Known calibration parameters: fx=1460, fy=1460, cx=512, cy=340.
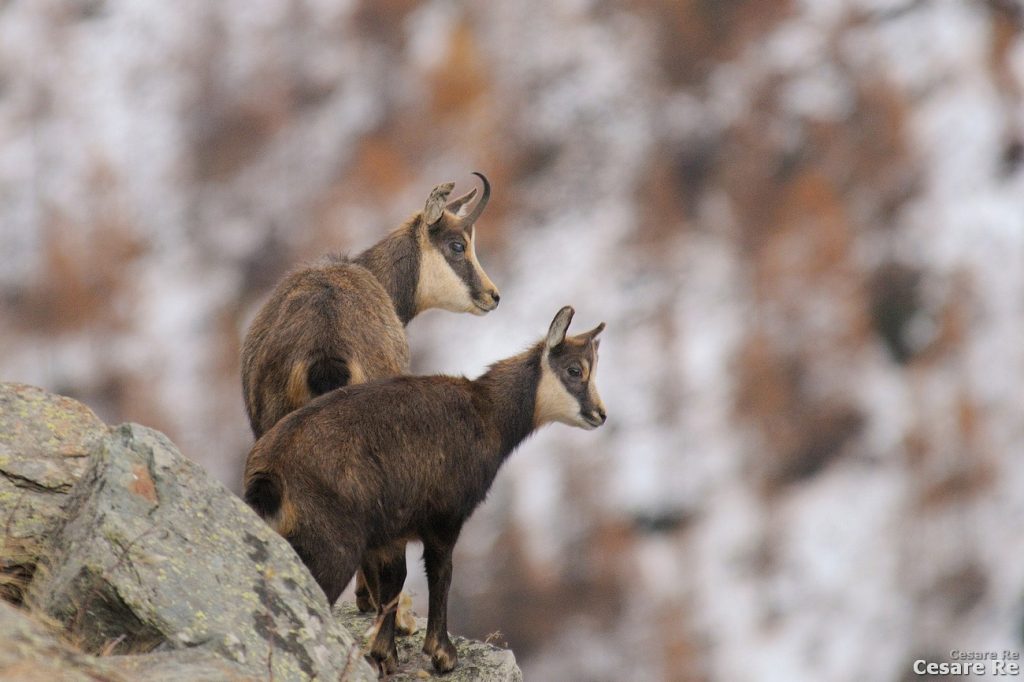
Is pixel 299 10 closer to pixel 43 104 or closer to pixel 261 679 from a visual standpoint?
pixel 43 104

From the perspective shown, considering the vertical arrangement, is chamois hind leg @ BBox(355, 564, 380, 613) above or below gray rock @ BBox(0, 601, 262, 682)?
above

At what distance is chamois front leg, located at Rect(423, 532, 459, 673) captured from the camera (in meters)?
6.86

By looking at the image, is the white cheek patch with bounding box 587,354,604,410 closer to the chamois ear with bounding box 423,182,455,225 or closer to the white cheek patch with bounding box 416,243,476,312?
the white cheek patch with bounding box 416,243,476,312

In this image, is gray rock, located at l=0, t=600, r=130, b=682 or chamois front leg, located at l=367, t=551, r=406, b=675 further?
chamois front leg, located at l=367, t=551, r=406, b=675

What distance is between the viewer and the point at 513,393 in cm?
758

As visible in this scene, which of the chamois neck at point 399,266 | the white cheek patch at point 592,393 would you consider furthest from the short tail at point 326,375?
the chamois neck at point 399,266

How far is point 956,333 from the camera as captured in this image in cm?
2105

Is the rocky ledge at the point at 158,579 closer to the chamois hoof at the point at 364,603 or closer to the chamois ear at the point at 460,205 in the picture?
the chamois hoof at the point at 364,603

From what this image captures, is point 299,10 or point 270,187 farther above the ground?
point 299,10

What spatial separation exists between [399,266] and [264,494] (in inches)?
131

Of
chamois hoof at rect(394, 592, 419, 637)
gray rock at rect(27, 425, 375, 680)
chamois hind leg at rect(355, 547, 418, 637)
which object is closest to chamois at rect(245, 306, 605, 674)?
chamois hind leg at rect(355, 547, 418, 637)

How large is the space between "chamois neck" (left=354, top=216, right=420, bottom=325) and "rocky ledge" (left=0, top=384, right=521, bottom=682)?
3.30 m

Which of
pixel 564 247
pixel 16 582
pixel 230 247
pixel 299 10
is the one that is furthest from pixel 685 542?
pixel 16 582

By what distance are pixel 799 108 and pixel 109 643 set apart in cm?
2043
